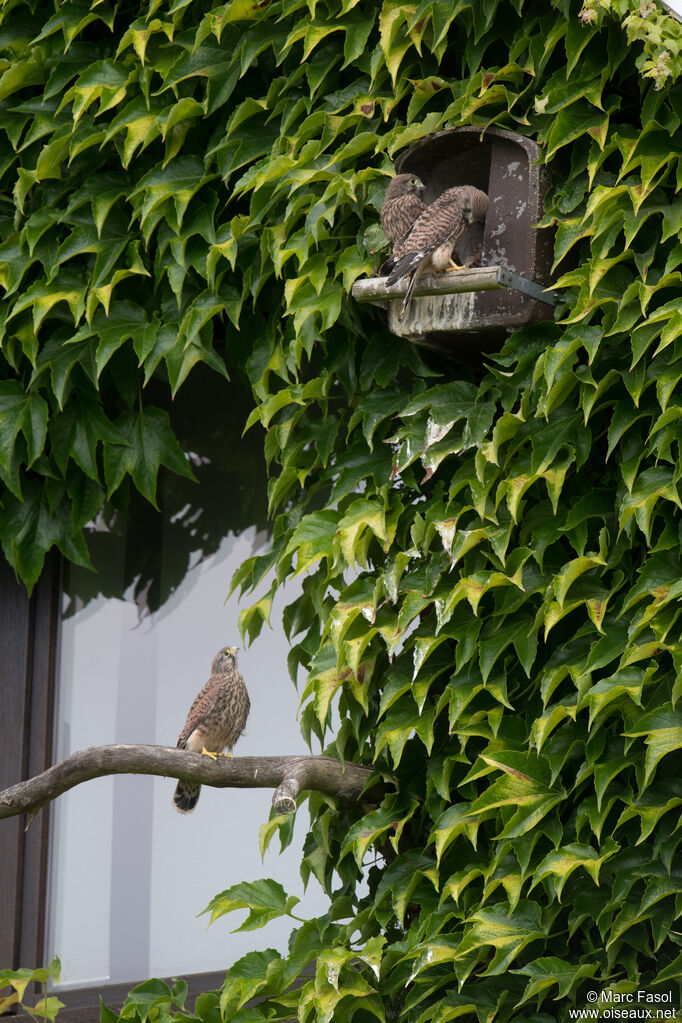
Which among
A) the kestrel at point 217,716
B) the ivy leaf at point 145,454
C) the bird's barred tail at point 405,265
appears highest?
the bird's barred tail at point 405,265

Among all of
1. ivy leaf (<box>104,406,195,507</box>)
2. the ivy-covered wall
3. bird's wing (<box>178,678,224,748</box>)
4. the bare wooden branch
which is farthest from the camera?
ivy leaf (<box>104,406,195,507</box>)

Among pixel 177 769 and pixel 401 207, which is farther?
pixel 401 207

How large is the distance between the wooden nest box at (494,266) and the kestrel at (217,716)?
2.90ft

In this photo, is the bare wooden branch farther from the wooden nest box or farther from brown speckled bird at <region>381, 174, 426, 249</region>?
brown speckled bird at <region>381, 174, 426, 249</region>

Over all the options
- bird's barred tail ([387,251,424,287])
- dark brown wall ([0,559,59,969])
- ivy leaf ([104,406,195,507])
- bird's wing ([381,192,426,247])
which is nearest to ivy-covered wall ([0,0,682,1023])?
ivy leaf ([104,406,195,507])

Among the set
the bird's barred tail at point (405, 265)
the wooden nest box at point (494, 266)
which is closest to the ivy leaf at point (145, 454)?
the wooden nest box at point (494, 266)

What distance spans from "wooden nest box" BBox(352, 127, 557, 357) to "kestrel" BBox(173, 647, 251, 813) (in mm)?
883

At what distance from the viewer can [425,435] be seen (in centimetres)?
254

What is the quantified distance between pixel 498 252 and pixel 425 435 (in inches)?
14.8

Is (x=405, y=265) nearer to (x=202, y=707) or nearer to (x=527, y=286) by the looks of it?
(x=527, y=286)

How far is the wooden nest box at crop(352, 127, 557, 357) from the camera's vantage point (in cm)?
243

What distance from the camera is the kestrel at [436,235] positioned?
236 cm

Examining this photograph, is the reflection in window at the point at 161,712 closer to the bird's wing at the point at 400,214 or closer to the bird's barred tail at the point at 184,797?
the bird's barred tail at the point at 184,797

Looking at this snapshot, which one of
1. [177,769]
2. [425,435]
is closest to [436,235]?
[425,435]
